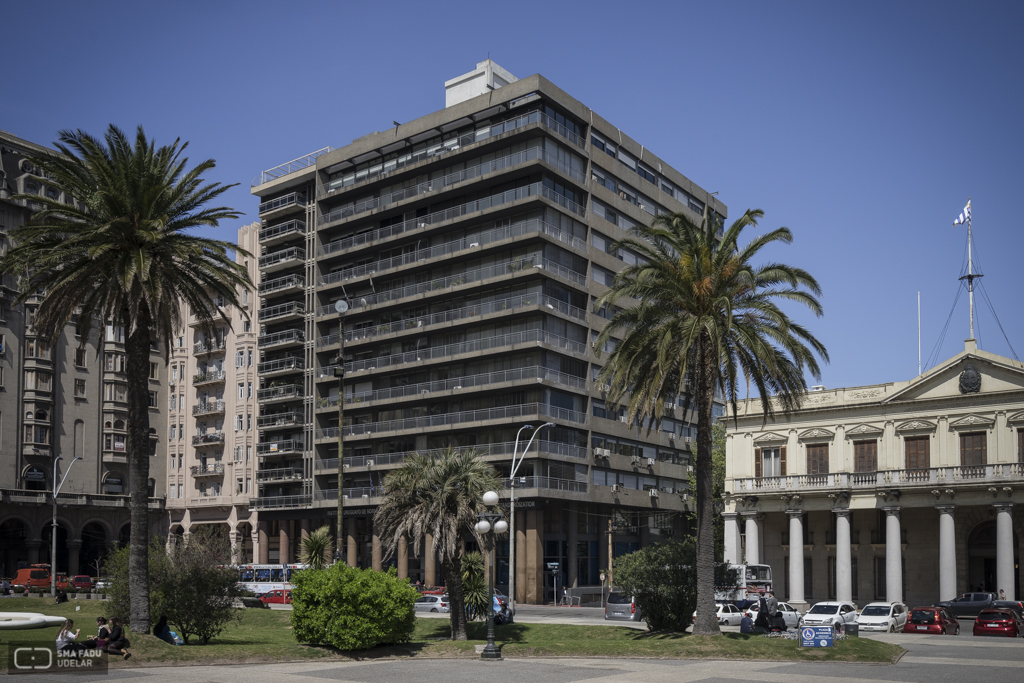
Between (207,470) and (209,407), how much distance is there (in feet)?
21.1

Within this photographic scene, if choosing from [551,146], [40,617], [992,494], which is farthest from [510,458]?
[40,617]

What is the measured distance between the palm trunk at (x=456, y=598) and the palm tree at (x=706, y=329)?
8463mm

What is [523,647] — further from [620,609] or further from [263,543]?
[263,543]

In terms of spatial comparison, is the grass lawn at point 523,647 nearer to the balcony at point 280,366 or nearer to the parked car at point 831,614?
the parked car at point 831,614

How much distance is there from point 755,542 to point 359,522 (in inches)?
1361

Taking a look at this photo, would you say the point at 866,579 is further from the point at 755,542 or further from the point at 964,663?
the point at 964,663

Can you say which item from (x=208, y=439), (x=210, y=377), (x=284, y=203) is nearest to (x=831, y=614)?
(x=284, y=203)

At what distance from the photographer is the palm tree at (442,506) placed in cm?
3531

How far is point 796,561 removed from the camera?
6506 cm

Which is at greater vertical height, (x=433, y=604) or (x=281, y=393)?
(x=281, y=393)

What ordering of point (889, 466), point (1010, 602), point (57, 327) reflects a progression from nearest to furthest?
point (57, 327)
point (1010, 602)
point (889, 466)

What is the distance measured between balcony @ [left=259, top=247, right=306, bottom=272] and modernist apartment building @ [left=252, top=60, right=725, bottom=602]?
0.67 ft

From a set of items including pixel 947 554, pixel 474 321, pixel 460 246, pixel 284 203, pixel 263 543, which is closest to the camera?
pixel 947 554

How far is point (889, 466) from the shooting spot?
63.4m
